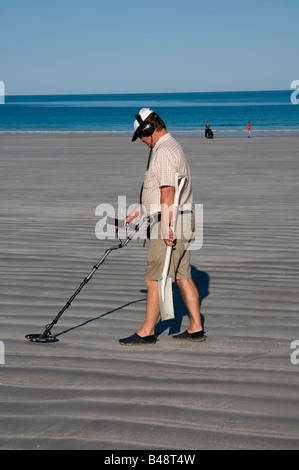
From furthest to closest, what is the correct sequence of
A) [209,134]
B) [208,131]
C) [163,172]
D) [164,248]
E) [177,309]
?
1. [209,134]
2. [208,131]
3. [177,309]
4. [164,248]
5. [163,172]

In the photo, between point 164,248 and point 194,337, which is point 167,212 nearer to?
point 164,248

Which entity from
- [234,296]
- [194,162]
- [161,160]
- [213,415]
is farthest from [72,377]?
[194,162]

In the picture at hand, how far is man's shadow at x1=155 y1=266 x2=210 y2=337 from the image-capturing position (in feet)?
18.6

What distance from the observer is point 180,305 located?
6355mm

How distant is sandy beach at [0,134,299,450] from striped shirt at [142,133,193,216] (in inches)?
40.8

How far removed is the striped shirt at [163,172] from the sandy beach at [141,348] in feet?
3.40

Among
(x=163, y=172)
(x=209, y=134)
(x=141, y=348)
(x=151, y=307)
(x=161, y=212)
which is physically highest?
(x=209, y=134)

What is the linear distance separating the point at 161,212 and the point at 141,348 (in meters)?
0.99

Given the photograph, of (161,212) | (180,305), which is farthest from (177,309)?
(161,212)

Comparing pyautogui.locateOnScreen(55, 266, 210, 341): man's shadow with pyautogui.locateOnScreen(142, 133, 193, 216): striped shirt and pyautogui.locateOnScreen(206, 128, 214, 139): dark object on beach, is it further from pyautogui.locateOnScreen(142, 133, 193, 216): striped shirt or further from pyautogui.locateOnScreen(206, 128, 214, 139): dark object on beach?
pyautogui.locateOnScreen(206, 128, 214, 139): dark object on beach

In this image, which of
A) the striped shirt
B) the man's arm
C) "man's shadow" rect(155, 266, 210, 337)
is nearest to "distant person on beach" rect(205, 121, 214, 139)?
"man's shadow" rect(155, 266, 210, 337)

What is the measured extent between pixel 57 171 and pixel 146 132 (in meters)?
15.0
